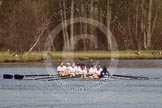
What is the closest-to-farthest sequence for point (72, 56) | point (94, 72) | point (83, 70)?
point (94, 72), point (83, 70), point (72, 56)

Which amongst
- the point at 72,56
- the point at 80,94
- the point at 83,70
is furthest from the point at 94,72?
the point at 72,56

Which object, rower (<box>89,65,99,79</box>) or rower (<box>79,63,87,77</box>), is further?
Answer: rower (<box>79,63,87,77</box>)

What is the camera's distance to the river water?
34.6 m

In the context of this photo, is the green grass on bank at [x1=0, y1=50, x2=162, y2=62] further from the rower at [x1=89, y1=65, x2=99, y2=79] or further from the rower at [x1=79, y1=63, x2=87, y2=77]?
the rower at [x1=89, y1=65, x2=99, y2=79]

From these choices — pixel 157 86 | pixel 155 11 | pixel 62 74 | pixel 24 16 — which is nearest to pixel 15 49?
pixel 24 16

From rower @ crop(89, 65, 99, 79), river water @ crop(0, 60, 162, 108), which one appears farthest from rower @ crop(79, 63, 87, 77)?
river water @ crop(0, 60, 162, 108)

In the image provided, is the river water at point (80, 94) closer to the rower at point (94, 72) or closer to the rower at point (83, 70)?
the rower at point (94, 72)

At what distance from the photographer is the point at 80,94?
130 feet

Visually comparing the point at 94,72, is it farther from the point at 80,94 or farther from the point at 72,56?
the point at 72,56

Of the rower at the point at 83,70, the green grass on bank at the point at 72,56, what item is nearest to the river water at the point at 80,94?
the rower at the point at 83,70

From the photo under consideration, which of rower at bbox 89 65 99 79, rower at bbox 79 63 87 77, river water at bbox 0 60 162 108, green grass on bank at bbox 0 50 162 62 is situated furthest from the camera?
green grass on bank at bbox 0 50 162 62

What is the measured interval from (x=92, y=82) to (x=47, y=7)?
111ft

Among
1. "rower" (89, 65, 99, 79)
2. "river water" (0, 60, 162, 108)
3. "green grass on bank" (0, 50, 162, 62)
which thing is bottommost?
"river water" (0, 60, 162, 108)

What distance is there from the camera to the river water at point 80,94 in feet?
114
